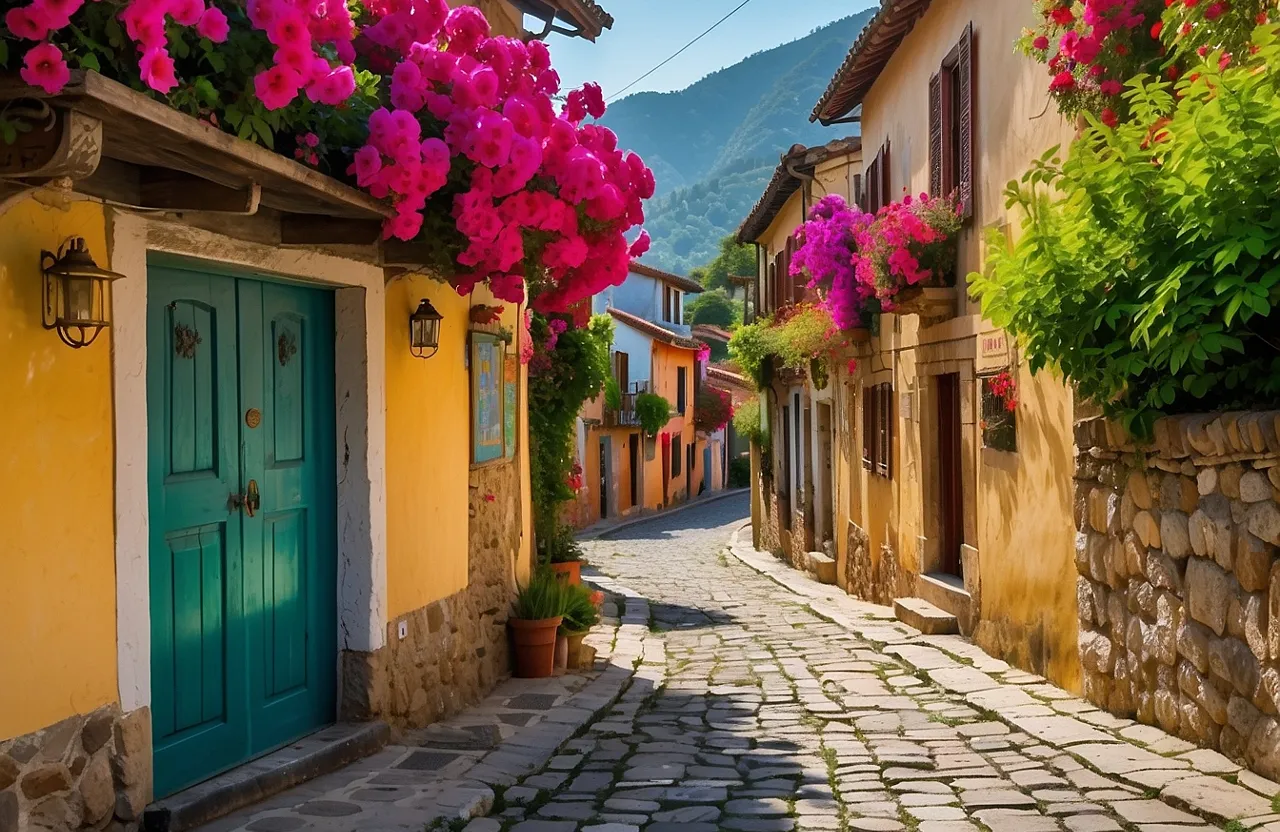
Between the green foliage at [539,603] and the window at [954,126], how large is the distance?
184 inches

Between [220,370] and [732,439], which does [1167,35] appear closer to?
[220,370]

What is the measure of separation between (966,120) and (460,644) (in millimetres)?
6072

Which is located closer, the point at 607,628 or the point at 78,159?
the point at 78,159

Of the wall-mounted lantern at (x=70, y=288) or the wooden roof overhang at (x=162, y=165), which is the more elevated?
the wooden roof overhang at (x=162, y=165)

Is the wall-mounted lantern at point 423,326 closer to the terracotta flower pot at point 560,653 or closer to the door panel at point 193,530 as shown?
the door panel at point 193,530

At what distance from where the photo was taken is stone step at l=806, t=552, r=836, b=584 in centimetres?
1736

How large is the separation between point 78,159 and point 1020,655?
719cm

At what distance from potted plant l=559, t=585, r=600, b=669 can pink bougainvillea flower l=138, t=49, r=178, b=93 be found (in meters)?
6.16

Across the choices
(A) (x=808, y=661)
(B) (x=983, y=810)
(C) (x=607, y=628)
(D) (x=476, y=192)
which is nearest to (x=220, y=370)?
(D) (x=476, y=192)

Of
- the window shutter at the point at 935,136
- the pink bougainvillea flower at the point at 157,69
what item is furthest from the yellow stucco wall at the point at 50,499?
the window shutter at the point at 935,136

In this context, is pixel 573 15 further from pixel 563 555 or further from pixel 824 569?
pixel 824 569

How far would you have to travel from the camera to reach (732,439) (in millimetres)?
59500

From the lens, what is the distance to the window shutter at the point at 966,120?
10.4 metres

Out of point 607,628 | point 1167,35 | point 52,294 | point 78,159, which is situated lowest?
point 607,628
